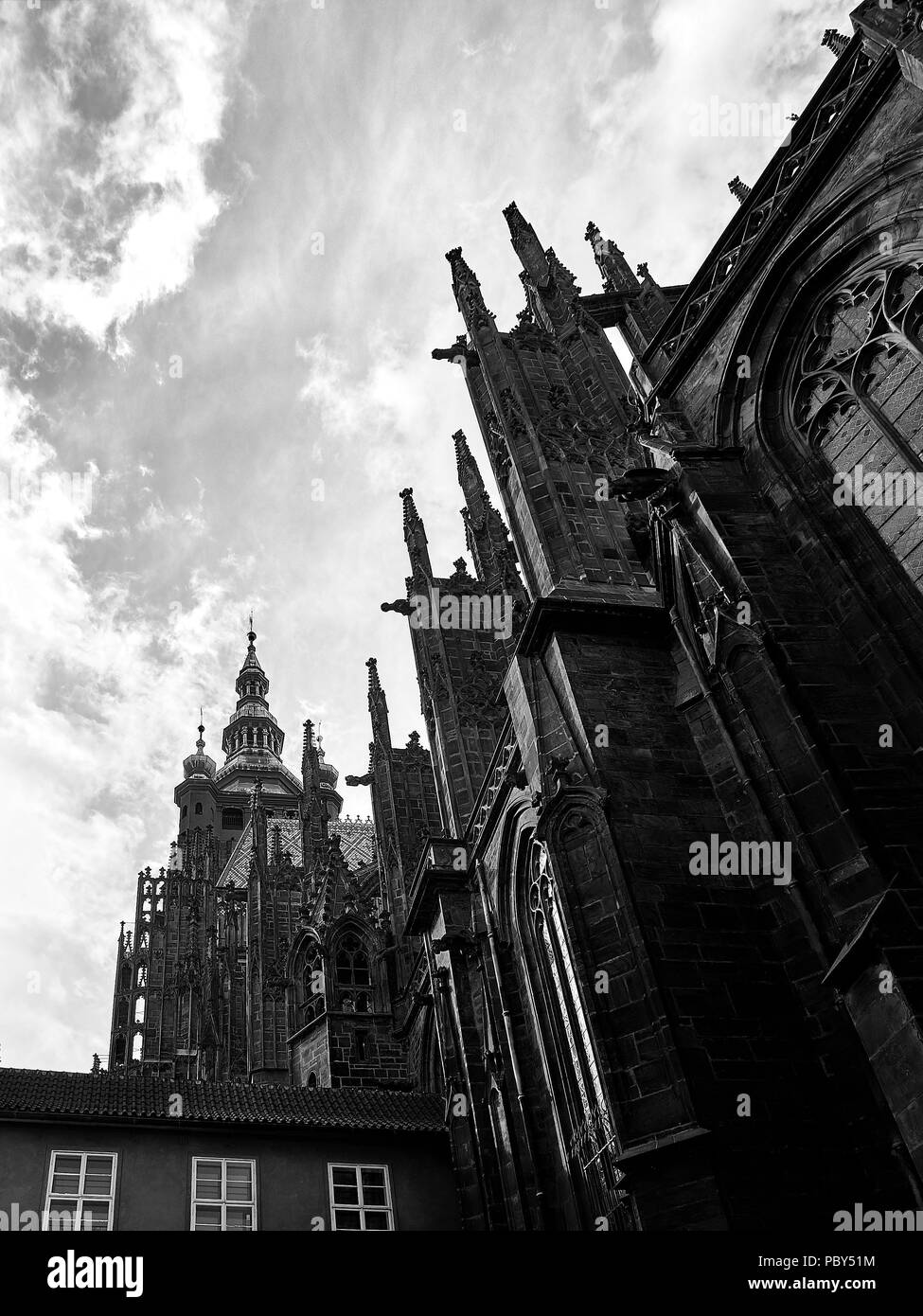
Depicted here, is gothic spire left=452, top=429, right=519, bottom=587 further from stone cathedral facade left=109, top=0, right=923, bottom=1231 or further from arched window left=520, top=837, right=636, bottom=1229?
arched window left=520, top=837, right=636, bottom=1229

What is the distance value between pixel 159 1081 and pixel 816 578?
37.5ft

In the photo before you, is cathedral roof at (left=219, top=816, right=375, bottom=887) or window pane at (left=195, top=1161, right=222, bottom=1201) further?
cathedral roof at (left=219, top=816, right=375, bottom=887)

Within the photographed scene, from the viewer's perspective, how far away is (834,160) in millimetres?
12773

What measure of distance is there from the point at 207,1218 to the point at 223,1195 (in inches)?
15.4

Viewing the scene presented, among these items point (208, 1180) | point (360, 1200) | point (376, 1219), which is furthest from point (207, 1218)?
point (376, 1219)

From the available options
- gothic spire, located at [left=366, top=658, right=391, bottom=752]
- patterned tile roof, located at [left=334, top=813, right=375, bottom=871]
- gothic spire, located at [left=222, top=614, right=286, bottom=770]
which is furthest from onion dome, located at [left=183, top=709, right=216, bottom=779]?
gothic spire, located at [left=366, top=658, right=391, bottom=752]

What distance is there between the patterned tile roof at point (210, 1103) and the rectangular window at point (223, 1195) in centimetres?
54

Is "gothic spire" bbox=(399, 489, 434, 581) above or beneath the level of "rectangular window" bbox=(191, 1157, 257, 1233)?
above

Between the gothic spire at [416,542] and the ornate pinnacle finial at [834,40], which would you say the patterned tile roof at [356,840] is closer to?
the gothic spire at [416,542]

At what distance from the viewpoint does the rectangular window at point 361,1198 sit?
14.4m

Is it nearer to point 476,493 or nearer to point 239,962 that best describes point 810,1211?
point 476,493

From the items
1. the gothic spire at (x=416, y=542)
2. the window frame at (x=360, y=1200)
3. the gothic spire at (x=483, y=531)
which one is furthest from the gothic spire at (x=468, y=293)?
the window frame at (x=360, y=1200)

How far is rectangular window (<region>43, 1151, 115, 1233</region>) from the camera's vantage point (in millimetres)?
12828

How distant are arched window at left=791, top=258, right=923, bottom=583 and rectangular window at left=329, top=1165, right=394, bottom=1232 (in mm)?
10405
